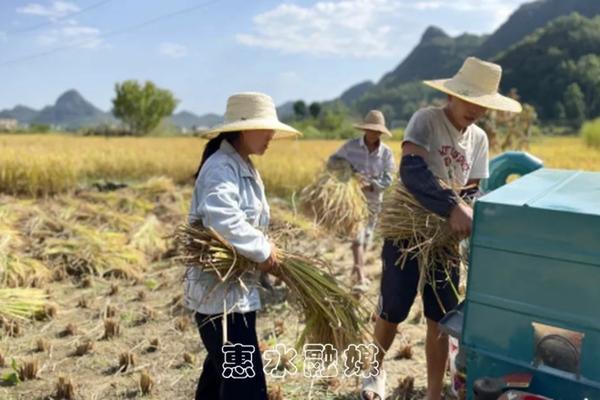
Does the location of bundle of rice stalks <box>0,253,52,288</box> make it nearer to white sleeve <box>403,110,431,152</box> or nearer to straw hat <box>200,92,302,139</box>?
straw hat <box>200,92,302,139</box>

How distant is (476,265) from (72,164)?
9.40 metres

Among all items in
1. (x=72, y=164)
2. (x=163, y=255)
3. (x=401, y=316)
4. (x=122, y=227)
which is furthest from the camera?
(x=72, y=164)

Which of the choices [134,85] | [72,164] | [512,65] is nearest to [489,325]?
[72,164]

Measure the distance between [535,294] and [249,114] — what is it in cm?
122

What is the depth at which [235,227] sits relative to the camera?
6.37 ft

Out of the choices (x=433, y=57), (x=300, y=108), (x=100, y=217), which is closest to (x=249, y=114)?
(x=100, y=217)

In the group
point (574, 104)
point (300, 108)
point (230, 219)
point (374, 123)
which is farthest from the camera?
point (300, 108)

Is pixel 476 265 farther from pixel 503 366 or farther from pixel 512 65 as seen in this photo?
pixel 512 65

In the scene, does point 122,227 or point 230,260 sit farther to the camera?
point 122,227

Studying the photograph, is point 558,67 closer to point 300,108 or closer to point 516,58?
point 516,58

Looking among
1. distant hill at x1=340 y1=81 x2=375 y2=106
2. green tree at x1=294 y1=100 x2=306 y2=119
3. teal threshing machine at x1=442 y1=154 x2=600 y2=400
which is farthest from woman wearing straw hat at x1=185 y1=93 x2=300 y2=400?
distant hill at x1=340 y1=81 x2=375 y2=106

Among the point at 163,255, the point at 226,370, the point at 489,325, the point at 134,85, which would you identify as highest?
the point at 134,85

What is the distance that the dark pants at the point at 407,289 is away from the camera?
2.53m

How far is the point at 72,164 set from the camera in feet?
32.1
